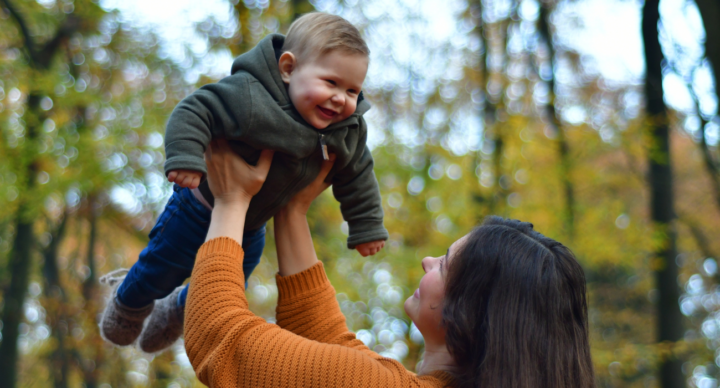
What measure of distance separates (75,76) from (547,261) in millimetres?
7621

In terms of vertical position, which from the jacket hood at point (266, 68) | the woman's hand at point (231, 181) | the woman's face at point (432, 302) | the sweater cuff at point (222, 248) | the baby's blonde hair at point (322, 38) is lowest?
the woman's face at point (432, 302)

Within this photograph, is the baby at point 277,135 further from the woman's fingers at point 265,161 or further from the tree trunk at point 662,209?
the tree trunk at point 662,209

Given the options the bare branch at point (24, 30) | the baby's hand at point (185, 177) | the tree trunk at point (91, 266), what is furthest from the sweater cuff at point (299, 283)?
the tree trunk at point (91, 266)

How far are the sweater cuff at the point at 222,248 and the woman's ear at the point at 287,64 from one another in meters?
0.55

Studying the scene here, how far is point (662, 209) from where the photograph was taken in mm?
7629

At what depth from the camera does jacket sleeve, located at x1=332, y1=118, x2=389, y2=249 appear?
195 cm

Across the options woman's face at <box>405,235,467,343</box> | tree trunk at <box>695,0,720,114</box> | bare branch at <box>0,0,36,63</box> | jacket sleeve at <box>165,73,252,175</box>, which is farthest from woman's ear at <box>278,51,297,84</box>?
bare branch at <box>0,0,36,63</box>

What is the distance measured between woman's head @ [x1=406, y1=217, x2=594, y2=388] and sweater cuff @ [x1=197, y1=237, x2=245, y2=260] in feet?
1.88

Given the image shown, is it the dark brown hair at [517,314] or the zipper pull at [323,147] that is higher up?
the zipper pull at [323,147]

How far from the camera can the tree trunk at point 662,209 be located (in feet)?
23.3

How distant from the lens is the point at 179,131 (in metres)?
1.56

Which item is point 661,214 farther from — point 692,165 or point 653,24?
point 692,165

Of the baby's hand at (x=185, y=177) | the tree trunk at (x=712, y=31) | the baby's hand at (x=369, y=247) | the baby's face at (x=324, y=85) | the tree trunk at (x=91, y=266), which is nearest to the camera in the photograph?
the baby's hand at (x=185, y=177)

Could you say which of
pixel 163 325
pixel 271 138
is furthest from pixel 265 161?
pixel 163 325
